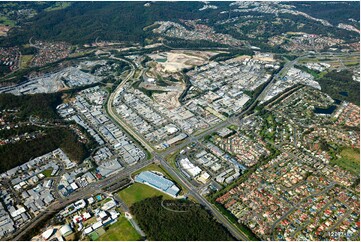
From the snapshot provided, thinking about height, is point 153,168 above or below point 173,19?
below

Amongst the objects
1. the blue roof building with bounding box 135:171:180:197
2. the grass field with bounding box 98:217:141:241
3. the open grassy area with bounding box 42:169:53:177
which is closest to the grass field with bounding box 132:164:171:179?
the blue roof building with bounding box 135:171:180:197

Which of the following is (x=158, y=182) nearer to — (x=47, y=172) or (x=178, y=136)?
(x=178, y=136)

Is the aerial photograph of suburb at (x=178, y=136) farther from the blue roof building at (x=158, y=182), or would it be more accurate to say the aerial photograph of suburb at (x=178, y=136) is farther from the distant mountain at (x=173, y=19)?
the distant mountain at (x=173, y=19)

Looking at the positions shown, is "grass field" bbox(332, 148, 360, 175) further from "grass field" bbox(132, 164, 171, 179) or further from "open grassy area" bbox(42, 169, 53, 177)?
"open grassy area" bbox(42, 169, 53, 177)

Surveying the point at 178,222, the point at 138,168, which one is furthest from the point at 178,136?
the point at 178,222

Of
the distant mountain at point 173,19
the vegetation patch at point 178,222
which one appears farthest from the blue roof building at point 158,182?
the distant mountain at point 173,19

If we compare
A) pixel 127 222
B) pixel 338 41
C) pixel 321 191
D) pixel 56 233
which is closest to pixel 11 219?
pixel 56 233
